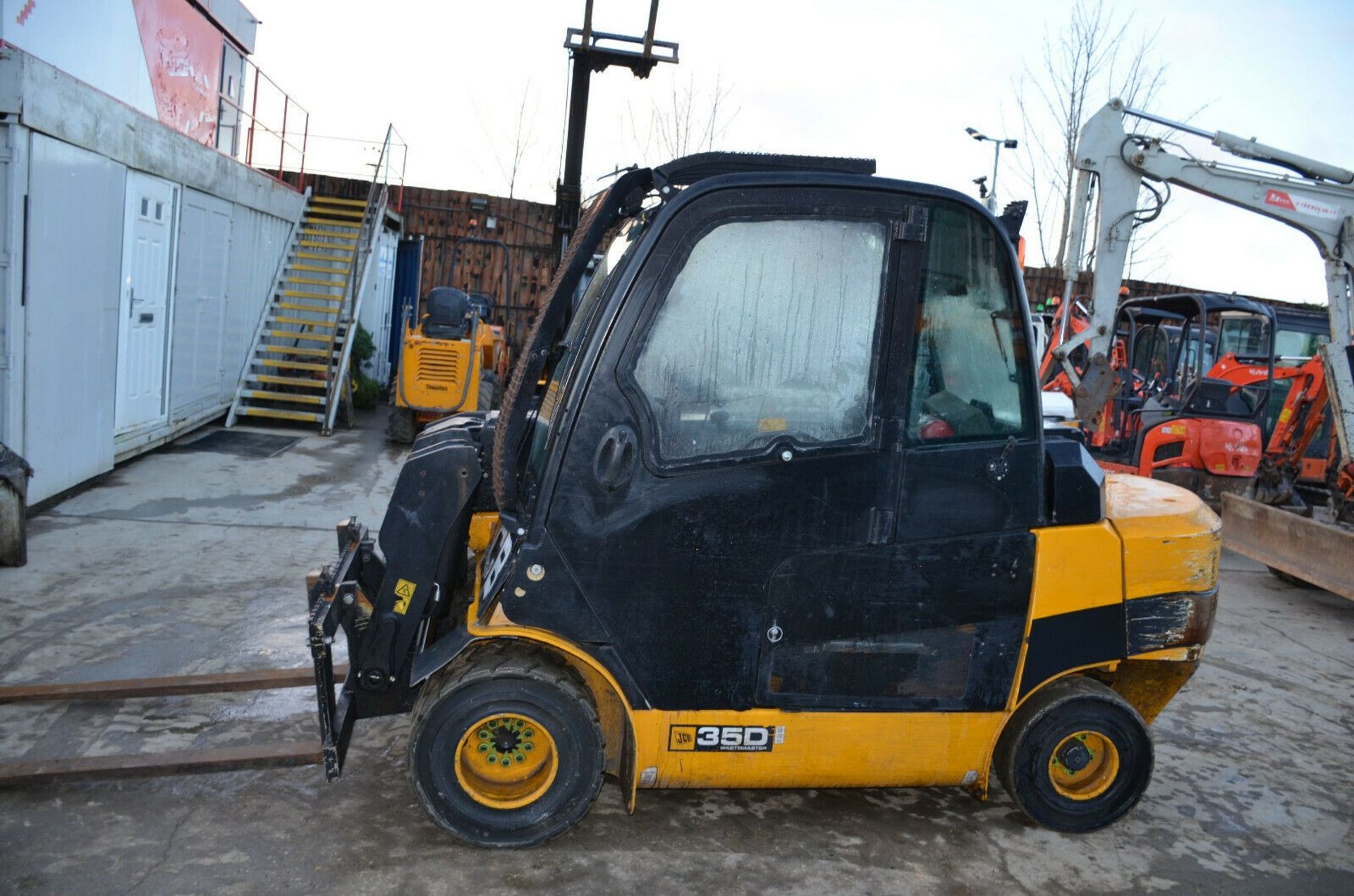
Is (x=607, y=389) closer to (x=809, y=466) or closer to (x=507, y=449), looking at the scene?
(x=507, y=449)

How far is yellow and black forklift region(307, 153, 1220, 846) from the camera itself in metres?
3.47

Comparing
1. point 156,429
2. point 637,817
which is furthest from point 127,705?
point 156,429

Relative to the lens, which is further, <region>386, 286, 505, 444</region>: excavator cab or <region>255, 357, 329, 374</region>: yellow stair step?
<region>255, 357, 329, 374</region>: yellow stair step

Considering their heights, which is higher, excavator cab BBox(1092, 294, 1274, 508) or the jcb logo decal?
excavator cab BBox(1092, 294, 1274, 508)

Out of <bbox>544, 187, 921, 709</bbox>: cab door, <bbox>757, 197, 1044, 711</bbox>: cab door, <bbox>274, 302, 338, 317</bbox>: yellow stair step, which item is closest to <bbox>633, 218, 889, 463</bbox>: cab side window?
<bbox>544, 187, 921, 709</bbox>: cab door

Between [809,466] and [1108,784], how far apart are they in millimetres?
1701

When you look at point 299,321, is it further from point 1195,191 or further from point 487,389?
point 1195,191

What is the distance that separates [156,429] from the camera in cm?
1105

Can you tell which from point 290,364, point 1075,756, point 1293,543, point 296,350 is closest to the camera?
point 1075,756

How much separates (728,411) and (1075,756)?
5.97ft

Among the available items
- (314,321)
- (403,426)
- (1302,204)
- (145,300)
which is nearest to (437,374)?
(403,426)

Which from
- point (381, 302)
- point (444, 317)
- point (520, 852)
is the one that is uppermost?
point (381, 302)

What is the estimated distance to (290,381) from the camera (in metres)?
14.2

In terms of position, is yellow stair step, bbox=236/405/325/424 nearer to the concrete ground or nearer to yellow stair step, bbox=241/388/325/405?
yellow stair step, bbox=241/388/325/405
